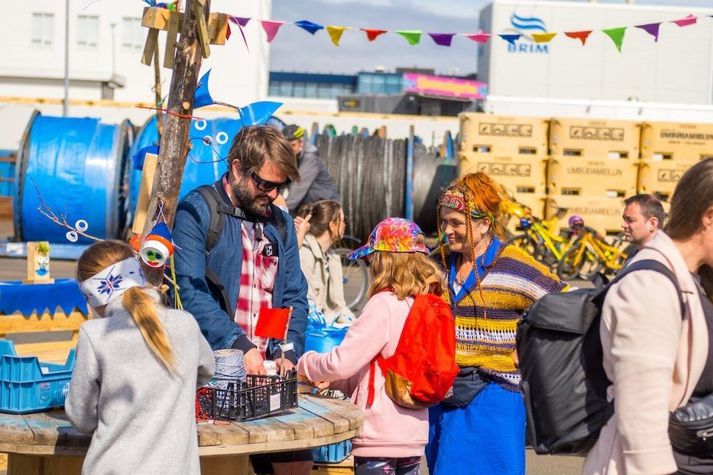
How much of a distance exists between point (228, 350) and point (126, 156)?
614 inches

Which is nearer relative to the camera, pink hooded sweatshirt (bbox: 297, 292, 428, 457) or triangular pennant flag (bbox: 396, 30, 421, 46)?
pink hooded sweatshirt (bbox: 297, 292, 428, 457)

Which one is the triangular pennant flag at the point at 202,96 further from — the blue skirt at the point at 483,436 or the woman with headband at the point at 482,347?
the blue skirt at the point at 483,436

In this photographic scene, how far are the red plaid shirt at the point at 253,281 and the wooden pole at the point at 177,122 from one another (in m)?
0.27

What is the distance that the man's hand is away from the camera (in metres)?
4.43

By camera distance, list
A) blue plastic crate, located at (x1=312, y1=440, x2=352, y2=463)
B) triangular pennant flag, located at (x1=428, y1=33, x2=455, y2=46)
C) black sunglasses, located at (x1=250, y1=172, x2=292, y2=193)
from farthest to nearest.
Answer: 1. triangular pennant flag, located at (x1=428, y1=33, x2=455, y2=46)
2. blue plastic crate, located at (x1=312, y1=440, x2=352, y2=463)
3. black sunglasses, located at (x1=250, y1=172, x2=292, y2=193)

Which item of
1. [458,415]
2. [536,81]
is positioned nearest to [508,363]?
[458,415]

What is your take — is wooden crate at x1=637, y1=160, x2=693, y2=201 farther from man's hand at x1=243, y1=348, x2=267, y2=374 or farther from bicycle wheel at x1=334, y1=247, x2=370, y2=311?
man's hand at x1=243, y1=348, x2=267, y2=374

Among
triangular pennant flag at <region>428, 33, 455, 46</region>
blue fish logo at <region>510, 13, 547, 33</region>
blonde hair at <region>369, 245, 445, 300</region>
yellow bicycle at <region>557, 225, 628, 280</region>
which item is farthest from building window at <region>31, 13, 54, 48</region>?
blonde hair at <region>369, 245, 445, 300</region>

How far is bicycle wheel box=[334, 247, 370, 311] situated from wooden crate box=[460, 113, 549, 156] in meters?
3.49

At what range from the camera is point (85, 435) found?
149 inches

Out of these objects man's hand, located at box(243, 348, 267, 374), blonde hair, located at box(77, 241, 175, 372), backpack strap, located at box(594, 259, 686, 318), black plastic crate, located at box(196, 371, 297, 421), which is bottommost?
black plastic crate, located at box(196, 371, 297, 421)

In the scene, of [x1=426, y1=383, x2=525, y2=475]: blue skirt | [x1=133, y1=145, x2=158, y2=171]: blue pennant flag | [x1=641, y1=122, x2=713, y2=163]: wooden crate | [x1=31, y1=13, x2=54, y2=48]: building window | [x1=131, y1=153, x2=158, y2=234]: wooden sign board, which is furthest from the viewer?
[x1=31, y1=13, x2=54, y2=48]: building window

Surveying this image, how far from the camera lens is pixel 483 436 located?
4918mm

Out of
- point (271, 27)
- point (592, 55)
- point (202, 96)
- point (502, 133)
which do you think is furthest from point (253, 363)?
point (592, 55)
